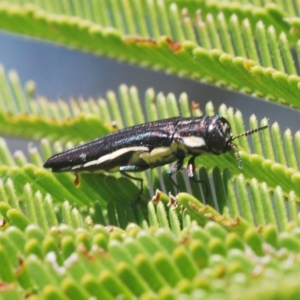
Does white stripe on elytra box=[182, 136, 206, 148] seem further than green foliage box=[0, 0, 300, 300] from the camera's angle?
Yes

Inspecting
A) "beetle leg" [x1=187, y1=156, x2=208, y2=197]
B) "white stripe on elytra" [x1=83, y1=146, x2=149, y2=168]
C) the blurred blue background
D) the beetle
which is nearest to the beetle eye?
the beetle

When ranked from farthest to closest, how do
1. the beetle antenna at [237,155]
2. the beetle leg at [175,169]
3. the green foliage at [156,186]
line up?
the beetle leg at [175,169] < the beetle antenna at [237,155] < the green foliage at [156,186]

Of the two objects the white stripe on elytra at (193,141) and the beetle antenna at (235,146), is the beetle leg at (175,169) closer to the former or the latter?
the white stripe on elytra at (193,141)

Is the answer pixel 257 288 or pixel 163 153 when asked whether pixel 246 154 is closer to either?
pixel 163 153

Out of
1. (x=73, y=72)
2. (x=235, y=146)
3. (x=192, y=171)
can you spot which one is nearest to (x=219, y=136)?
(x=235, y=146)

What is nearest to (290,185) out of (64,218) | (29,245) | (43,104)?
(64,218)

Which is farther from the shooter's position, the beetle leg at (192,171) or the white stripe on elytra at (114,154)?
the white stripe on elytra at (114,154)

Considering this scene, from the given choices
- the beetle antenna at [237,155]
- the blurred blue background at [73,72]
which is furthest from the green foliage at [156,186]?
the blurred blue background at [73,72]

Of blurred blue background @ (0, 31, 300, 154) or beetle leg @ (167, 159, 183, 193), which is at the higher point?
blurred blue background @ (0, 31, 300, 154)

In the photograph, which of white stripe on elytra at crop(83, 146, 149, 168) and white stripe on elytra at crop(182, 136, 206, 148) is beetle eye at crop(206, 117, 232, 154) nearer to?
white stripe on elytra at crop(182, 136, 206, 148)

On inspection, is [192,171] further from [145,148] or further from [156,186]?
[145,148]
